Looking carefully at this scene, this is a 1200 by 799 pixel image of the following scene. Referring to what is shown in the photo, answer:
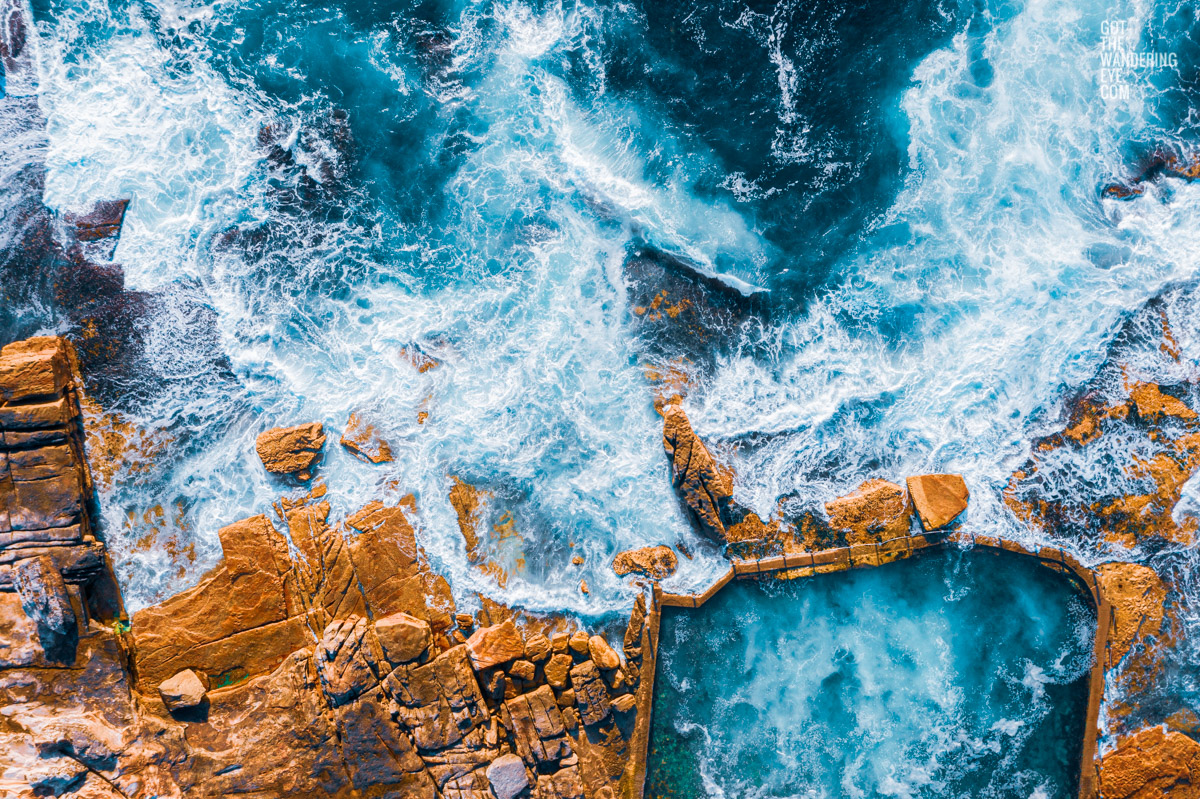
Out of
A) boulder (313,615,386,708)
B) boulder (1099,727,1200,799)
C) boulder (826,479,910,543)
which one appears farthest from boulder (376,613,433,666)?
boulder (1099,727,1200,799)

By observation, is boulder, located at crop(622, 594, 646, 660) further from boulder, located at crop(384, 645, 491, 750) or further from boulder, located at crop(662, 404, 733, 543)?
boulder, located at crop(384, 645, 491, 750)

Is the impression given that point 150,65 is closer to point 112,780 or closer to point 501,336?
point 501,336

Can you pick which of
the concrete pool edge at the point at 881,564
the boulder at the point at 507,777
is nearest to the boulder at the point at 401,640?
the boulder at the point at 507,777

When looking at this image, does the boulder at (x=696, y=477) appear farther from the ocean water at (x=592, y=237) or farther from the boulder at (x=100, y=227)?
the boulder at (x=100, y=227)

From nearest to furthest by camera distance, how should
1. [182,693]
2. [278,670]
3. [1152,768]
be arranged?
[182,693], [278,670], [1152,768]

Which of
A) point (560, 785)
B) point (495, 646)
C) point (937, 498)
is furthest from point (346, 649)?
point (937, 498)

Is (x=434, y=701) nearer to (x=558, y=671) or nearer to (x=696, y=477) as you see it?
(x=558, y=671)
